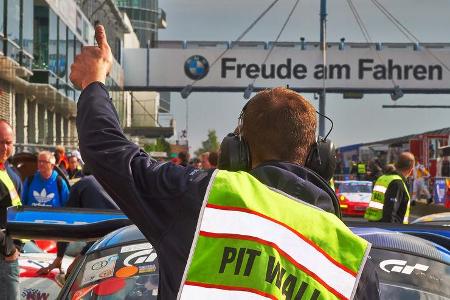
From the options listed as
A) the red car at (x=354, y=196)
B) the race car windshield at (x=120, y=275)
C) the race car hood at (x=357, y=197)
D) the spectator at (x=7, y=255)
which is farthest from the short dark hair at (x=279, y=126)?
the race car hood at (x=357, y=197)

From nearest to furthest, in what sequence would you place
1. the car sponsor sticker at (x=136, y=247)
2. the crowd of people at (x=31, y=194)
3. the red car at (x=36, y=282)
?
the car sponsor sticker at (x=136, y=247) → the crowd of people at (x=31, y=194) → the red car at (x=36, y=282)

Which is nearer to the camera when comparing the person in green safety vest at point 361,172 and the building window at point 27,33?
the building window at point 27,33

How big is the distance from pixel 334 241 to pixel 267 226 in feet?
0.63

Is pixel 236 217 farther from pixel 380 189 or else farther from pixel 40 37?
pixel 40 37

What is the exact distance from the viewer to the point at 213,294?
96.6 inches

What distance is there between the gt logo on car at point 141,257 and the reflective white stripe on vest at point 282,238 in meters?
1.34

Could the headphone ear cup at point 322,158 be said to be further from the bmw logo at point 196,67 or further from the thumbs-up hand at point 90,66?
the bmw logo at point 196,67

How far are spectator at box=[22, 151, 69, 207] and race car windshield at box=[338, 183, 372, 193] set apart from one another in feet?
64.5

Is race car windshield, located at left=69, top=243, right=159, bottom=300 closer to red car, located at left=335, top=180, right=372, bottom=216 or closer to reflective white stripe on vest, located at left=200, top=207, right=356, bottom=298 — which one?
reflective white stripe on vest, located at left=200, top=207, right=356, bottom=298

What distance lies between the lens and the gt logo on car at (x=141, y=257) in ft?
12.3

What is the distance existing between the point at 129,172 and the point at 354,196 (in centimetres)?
2619

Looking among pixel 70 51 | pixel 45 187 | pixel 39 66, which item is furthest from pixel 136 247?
pixel 70 51

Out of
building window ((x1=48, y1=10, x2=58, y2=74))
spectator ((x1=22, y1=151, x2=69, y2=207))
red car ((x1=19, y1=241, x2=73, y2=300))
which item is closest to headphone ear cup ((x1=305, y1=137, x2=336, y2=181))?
red car ((x1=19, y1=241, x2=73, y2=300))

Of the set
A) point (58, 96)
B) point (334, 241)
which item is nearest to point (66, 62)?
point (58, 96)
